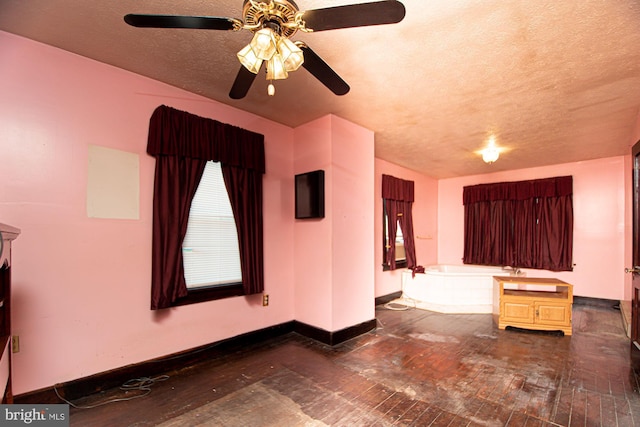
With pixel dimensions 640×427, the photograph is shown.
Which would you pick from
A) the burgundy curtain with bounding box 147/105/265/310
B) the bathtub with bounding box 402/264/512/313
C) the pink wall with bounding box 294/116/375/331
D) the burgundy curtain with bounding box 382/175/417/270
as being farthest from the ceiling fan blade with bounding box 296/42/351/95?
the bathtub with bounding box 402/264/512/313

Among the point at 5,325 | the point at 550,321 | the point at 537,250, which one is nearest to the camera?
the point at 5,325

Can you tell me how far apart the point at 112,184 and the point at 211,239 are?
0.96 m

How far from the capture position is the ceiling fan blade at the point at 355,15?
1173mm

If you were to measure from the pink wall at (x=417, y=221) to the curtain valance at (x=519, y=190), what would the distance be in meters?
0.77

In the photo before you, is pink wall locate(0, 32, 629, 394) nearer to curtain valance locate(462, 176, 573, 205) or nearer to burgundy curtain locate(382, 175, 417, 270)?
burgundy curtain locate(382, 175, 417, 270)

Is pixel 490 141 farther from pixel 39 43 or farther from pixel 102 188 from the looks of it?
pixel 39 43

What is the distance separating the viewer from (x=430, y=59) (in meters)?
2.17

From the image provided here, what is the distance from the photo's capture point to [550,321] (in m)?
3.56

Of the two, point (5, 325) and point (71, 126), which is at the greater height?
point (71, 126)

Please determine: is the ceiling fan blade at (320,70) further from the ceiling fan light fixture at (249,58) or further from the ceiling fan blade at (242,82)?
A: the ceiling fan blade at (242,82)

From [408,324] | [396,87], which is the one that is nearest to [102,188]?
[396,87]

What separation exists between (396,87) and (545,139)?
9.00 ft

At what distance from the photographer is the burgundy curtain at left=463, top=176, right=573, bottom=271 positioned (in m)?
5.15

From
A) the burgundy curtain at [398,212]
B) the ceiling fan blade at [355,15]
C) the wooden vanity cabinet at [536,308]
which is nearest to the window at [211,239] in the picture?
the ceiling fan blade at [355,15]
